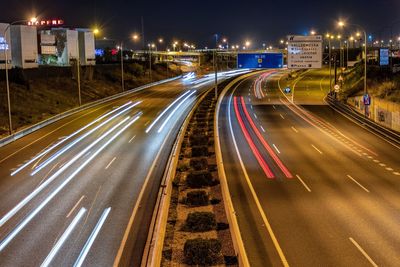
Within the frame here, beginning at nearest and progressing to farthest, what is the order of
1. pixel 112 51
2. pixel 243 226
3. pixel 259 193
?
1. pixel 243 226
2. pixel 259 193
3. pixel 112 51

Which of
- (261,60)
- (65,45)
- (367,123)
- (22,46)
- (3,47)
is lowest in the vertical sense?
(367,123)

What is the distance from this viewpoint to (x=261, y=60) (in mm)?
64562

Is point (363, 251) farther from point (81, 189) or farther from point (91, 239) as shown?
point (81, 189)

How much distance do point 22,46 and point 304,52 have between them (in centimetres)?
4613

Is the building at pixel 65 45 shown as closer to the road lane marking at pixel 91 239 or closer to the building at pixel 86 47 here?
the building at pixel 86 47

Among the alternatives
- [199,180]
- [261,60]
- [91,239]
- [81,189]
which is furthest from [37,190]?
[261,60]

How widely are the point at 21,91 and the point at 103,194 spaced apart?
45.7 m

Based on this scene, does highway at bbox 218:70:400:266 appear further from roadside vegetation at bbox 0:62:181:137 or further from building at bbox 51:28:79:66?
building at bbox 51:28:79:66

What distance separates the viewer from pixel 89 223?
67.7ft

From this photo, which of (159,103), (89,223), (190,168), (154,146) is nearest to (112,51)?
(159,103)

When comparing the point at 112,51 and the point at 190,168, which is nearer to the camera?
the point at 190,168

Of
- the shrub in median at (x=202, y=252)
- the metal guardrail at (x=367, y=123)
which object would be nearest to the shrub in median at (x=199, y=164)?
the shrub in median at (x=202, y=252)

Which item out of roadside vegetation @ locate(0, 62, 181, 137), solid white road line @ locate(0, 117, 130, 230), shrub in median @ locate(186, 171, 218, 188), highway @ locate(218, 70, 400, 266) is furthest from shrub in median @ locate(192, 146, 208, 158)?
roadside vegetation @ locate(0, 62, 181, 137)

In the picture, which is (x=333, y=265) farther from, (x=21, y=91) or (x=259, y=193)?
(x=21, y=91)
